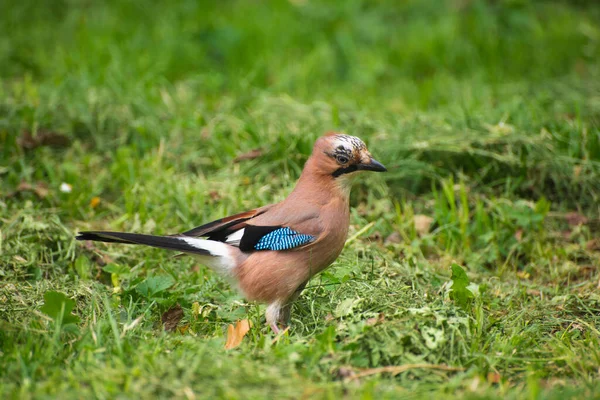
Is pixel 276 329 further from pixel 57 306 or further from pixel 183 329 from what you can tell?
pixel 57 306

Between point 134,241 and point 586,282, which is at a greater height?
point 134,241

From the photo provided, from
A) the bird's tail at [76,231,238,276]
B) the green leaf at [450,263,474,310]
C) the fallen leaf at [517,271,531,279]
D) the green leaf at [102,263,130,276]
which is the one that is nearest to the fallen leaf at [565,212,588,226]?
the fallen leaf at [517,271,531,279]

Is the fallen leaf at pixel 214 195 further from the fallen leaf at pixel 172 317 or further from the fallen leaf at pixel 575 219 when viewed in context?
the fallen leaf at pixel 575 219

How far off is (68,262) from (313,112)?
2439 mm

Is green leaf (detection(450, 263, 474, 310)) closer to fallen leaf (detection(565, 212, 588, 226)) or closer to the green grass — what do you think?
the green grass

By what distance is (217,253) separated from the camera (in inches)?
163

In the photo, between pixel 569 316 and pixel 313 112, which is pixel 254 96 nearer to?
pixel 313 112

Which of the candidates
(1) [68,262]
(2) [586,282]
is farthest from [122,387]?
(2) [586,282]

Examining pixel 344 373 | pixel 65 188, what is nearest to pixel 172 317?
pixel 344 373

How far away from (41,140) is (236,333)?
292cm

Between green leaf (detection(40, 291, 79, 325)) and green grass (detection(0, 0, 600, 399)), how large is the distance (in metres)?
0.03

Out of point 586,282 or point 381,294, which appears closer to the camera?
point 381,294

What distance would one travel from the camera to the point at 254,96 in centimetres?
688

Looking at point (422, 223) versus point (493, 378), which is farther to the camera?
point (422, 223)
